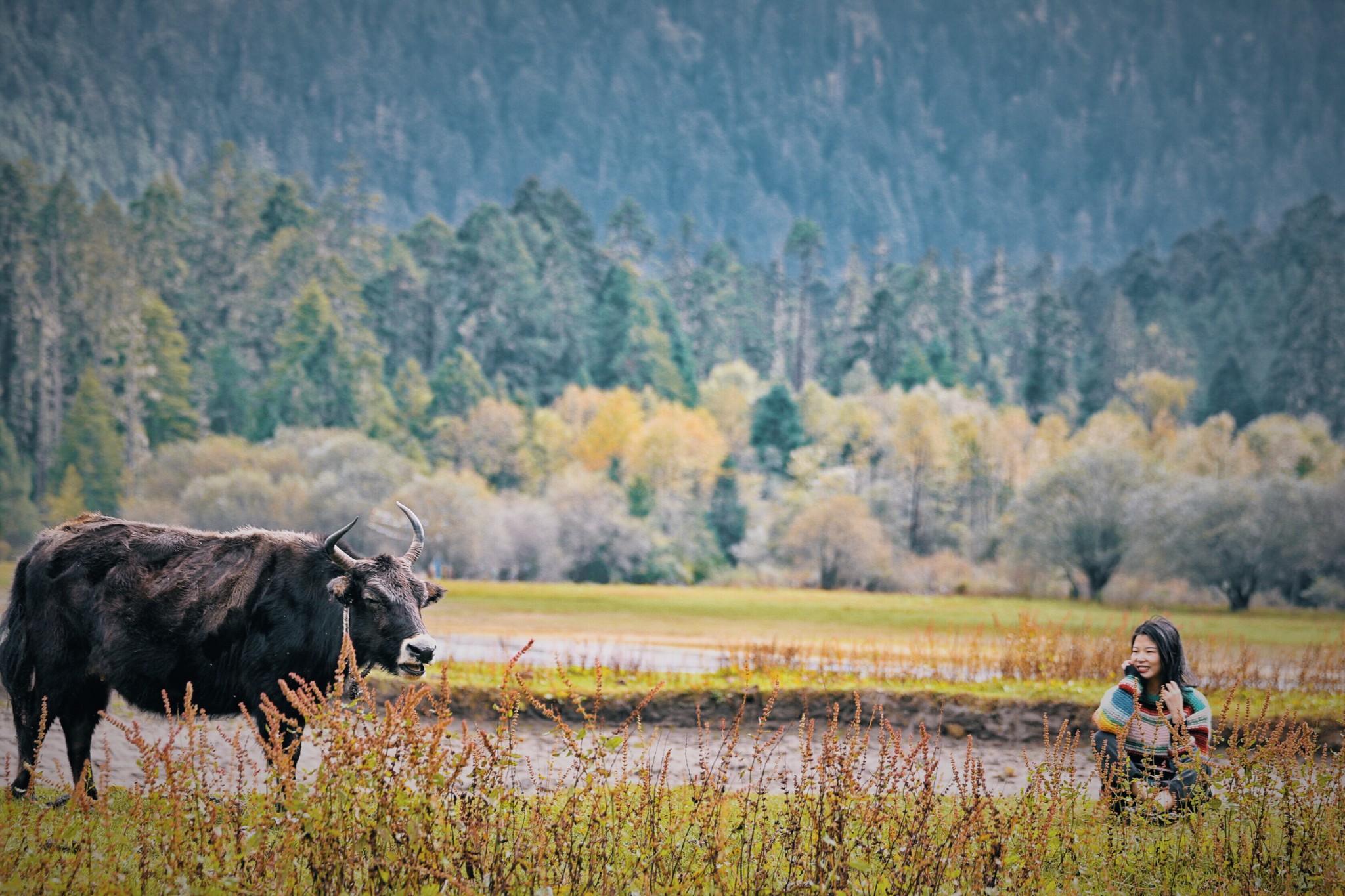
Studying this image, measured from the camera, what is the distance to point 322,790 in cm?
651

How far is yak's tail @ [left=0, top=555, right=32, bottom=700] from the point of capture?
34.3 feet

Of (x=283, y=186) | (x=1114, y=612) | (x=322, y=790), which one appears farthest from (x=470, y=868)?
(x=283, y=186)

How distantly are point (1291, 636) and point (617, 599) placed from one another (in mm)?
28763

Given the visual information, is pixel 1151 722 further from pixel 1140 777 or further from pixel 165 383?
pixel 165 383

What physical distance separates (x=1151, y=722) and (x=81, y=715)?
964 centimetres

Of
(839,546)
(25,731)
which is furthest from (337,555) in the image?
(839,546)

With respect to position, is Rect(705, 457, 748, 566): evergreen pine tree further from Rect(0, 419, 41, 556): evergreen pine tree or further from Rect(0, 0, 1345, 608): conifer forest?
Rect(0, 419, 41, 556): evergreen pine tree

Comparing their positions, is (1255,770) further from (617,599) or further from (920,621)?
(617,599)

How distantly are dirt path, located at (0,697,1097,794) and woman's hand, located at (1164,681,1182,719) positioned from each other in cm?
303

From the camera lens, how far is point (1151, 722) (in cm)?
948

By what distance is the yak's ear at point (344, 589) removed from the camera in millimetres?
10523

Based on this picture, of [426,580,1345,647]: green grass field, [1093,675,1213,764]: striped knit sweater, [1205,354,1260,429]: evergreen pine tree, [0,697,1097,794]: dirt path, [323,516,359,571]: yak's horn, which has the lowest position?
[426,580,1345,647]: green grass field

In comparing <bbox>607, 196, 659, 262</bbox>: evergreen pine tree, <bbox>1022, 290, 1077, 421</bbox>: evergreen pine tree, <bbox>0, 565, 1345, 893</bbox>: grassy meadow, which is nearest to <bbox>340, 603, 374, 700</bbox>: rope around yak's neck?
<bbox>0, 565, 1345, 893</bbox>: grassy meadow

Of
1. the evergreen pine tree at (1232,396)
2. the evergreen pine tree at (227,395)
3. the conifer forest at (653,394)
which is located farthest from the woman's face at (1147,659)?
the evergreen pine tree at (1232,396)
